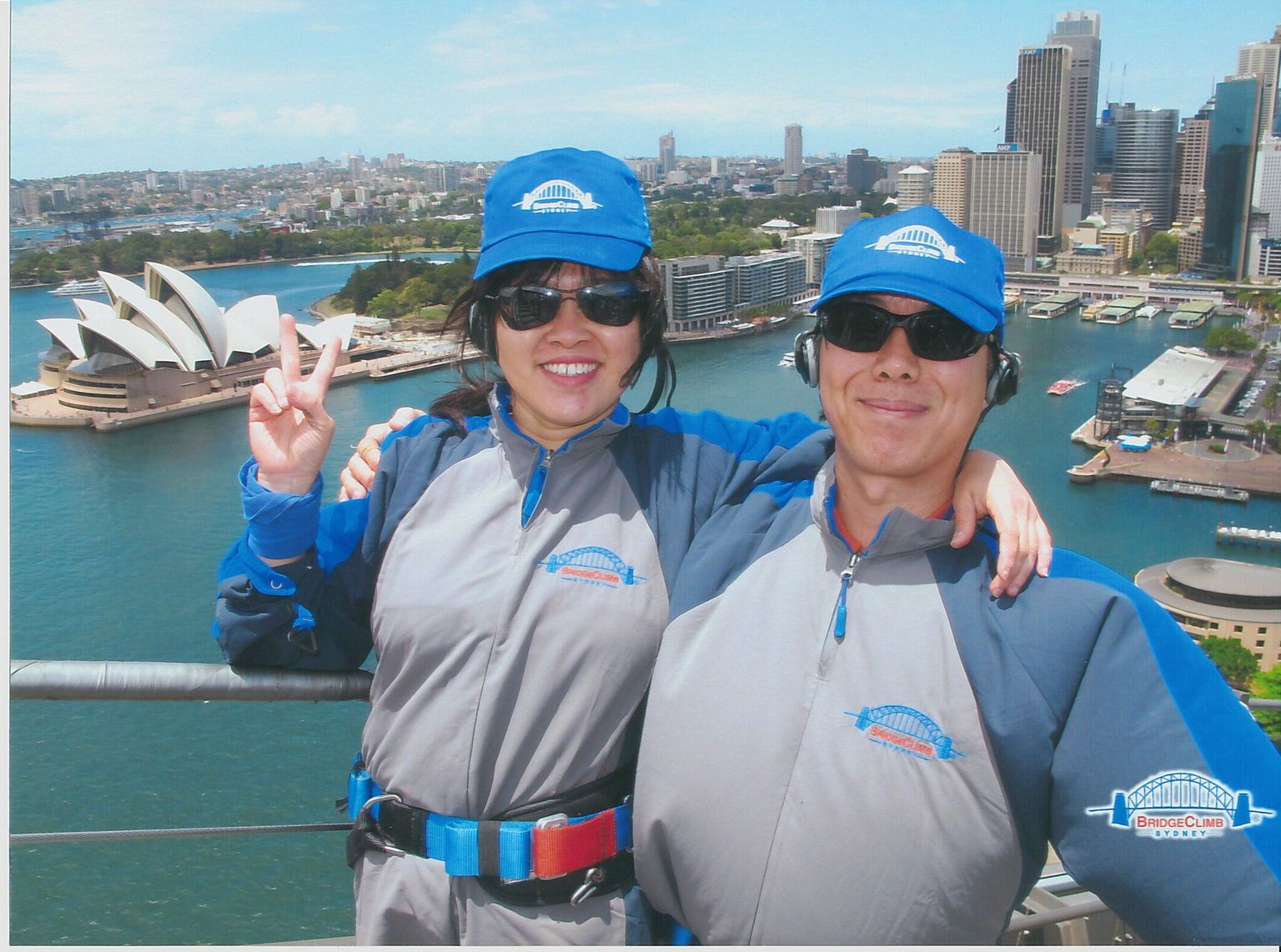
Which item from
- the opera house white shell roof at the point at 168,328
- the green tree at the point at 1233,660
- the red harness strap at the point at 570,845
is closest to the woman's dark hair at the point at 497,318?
the red harness strap at the point at 570,845

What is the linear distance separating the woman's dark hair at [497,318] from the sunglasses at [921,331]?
147mm

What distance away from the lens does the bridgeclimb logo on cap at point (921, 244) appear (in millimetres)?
497

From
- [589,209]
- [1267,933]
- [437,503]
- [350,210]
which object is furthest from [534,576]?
[350,210]

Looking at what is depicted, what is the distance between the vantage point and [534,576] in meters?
0.57

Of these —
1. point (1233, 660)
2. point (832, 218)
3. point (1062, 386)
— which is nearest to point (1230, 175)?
point (832, 218)

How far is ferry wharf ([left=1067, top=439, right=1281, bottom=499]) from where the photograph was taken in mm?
9906

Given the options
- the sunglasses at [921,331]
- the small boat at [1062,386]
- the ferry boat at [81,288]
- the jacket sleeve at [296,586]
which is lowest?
the small boat at [1062,386]

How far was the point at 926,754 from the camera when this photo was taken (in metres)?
0.47

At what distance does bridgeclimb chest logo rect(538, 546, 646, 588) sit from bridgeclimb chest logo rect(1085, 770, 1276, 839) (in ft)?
0.84

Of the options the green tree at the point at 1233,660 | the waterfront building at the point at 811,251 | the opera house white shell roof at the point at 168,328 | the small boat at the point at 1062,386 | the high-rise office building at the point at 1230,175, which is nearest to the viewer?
the green tree at the point at 1233,660

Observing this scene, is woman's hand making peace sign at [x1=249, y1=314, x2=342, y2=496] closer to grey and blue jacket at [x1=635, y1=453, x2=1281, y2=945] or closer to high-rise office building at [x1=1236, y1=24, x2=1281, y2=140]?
grey and blue jacket at [x1=635, y1=453, x2=1281, y2=945]

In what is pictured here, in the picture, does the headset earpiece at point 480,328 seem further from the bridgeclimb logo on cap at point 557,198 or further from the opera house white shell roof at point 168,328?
the opera house white shell roof at point 168,328

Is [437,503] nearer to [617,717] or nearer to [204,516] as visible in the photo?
[617,717]

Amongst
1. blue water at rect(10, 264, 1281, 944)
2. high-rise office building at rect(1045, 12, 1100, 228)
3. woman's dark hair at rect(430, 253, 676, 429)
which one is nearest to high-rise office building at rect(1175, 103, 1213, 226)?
high-rise office building at rect(1045, 12, 1100, 228)
